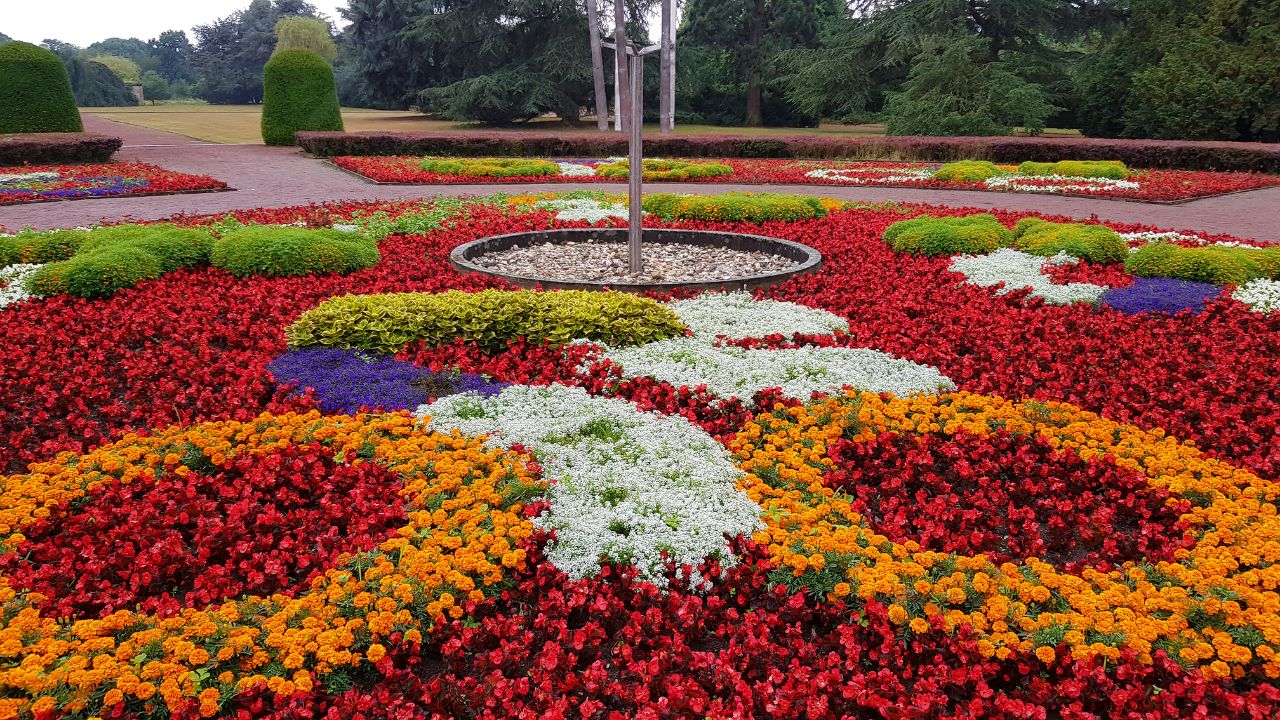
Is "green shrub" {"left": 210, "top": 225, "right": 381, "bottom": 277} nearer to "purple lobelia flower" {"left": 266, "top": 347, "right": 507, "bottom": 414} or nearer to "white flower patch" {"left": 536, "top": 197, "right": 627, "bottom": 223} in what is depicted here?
"purple lobelia flower" {"left": 266, "top": 347, "right": 507, "bottom": 414}

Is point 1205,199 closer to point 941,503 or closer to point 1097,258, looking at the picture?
point 1097,258

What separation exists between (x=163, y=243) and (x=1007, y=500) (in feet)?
25.8

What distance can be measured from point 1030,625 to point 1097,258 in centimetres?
707

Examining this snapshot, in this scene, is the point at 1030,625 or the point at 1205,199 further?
the point at 1205,199

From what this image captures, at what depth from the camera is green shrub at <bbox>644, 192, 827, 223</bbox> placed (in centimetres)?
1167

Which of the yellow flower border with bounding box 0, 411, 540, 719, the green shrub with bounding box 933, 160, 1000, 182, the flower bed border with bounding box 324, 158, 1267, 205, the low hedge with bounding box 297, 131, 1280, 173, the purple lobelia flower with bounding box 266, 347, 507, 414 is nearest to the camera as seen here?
the yellow flower border with bounding box 0, 411, 540, 719

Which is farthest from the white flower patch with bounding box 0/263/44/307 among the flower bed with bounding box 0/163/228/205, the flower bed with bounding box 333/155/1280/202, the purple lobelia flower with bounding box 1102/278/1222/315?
the flower bed with bounding box 333/155/1280/202

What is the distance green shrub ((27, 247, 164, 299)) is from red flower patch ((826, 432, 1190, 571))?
6.53m

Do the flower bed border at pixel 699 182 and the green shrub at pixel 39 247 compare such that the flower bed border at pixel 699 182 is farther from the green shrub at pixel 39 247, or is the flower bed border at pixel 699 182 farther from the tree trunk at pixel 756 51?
the tree trunk at pixel 756 51

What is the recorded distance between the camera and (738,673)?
268 centimetres

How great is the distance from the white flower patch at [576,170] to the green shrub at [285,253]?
37.8 ft

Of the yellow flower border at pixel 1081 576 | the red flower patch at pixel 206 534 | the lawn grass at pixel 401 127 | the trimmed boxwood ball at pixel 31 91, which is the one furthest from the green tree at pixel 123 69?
the yellow flower border at pixel 1081 576

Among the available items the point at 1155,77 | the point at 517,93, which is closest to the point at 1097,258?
the point at 1155,77

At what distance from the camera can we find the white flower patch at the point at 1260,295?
22.4 feet
